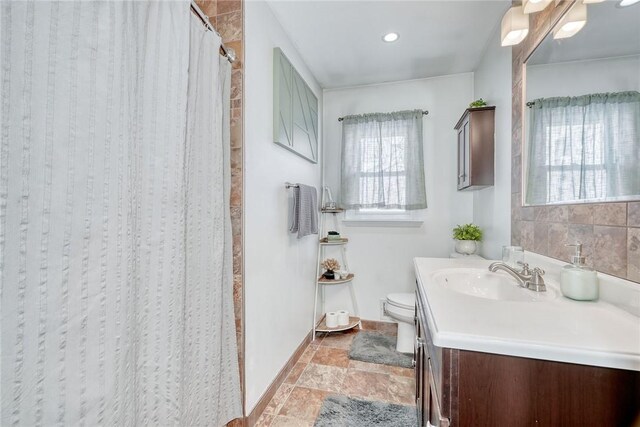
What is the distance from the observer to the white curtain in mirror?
0.86m

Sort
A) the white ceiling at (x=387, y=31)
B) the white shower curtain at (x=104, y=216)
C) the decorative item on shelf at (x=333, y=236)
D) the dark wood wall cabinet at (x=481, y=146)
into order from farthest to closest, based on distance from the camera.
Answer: the decorative item on shelf at (x=333, y=236) < the dark wood wall cabinet at (x=481, y=146) < the white ceiling at (x=387, y=31) < the white shower curtain at (x=104, y=216)

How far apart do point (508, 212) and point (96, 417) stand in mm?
2115

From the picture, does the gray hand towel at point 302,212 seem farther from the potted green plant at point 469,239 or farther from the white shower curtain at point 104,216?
the potted green plant at point 469,239

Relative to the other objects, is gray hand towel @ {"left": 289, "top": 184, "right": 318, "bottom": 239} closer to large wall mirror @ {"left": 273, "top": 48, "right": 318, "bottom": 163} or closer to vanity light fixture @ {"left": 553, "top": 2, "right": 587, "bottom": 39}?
large wall mirror @ {"left": 273, "top": 48, "right": 318, "bottom": 163}

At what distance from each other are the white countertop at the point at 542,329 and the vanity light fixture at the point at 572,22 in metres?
1.01

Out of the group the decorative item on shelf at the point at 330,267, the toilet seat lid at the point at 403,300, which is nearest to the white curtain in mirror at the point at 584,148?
the toilet seat lid at the point at 403,300

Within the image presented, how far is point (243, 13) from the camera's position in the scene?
1.43 m

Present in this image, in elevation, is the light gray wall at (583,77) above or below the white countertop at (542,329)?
above

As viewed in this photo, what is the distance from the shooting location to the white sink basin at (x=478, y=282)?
1.24 meters

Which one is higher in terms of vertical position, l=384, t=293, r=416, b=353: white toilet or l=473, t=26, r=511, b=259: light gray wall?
l=473, t=26, r=511, b=259: light gray wall

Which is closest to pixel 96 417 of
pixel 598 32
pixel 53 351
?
pixel 53 351

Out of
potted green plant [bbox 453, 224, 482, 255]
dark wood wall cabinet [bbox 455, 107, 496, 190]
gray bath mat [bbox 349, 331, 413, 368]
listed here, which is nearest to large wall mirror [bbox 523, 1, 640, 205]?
dark wood wall cabinet [bbox 455, 107, 496, 190]

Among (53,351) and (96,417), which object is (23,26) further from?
(96,417)

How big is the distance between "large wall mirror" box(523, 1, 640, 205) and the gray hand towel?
1412 mm
